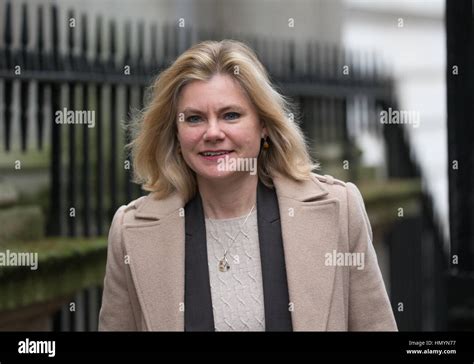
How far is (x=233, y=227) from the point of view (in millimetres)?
3416

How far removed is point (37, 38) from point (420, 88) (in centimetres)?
233

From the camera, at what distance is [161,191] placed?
3.51m

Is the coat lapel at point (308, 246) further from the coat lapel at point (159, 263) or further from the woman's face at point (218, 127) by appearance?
the coat lapel at point (159, 263)

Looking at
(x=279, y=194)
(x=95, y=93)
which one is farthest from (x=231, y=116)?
(x=95, y=93)

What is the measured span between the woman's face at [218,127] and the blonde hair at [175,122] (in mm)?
29

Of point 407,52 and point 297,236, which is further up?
point 407,52

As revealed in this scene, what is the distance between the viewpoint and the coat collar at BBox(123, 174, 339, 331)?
10.9 ft

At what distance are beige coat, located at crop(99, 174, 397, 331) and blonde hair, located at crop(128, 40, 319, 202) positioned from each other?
0.05 meters

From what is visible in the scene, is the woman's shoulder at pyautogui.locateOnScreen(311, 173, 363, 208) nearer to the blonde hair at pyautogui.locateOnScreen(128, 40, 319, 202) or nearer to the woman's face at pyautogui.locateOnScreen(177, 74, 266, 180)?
the blonde hair at pyautogui.locateOnScreen(128, 40, 319, 202)

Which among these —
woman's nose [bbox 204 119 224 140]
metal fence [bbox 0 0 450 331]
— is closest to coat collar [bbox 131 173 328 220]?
woman's nose [bbox 204 119 224 140]

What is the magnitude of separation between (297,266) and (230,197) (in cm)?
32

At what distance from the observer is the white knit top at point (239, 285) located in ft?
10.9

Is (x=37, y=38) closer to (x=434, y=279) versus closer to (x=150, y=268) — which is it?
(x=150, y=268)
